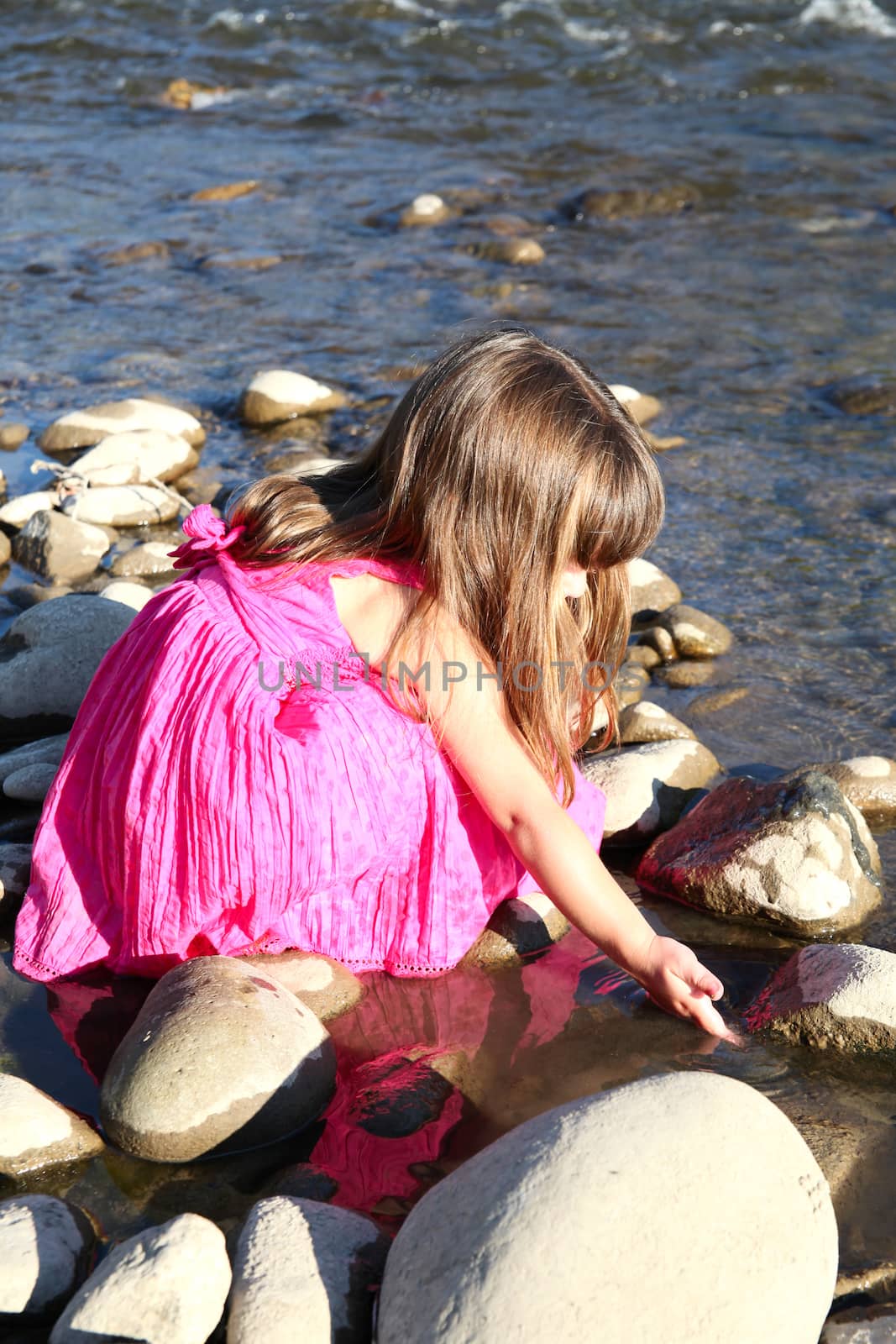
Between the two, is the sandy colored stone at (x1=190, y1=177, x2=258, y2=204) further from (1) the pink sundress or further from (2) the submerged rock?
(2) the submerged rock

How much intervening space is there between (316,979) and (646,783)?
3.35ft

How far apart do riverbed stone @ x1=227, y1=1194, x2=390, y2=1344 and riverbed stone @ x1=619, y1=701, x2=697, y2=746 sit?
1.76 meters

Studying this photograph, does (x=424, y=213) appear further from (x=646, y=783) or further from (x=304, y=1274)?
(x=304, y=1274)

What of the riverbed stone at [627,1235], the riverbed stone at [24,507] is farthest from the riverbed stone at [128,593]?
the riverbed stone at [627,1235]

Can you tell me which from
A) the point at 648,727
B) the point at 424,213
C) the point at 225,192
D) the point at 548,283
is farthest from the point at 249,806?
the point at 225,192

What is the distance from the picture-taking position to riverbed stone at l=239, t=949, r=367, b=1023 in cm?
261

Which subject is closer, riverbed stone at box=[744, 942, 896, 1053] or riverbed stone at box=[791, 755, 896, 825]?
riverbed stone at box=[744, 942, 896, 1053]

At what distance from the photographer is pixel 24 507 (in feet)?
15.4

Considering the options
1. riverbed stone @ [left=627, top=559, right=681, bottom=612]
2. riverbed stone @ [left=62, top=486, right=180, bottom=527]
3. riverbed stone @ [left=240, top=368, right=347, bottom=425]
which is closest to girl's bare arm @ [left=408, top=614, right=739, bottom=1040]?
riverbed stone @ [left=627, top=559, right=681, bottom=612]

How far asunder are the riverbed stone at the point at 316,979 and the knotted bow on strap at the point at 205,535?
2.70 ft

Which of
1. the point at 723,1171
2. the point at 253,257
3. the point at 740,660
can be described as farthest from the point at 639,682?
the point at 253,257

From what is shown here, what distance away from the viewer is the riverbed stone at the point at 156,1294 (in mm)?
1832

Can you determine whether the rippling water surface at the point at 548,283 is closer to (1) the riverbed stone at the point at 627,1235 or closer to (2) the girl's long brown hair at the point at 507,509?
(1) the riverbed stone at the point at 627,1235

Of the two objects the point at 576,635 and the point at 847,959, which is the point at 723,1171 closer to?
the point at 847,959
